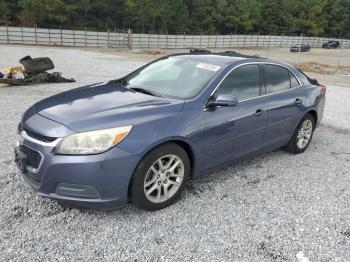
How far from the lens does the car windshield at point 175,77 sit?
395 cm

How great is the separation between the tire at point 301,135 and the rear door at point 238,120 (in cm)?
104

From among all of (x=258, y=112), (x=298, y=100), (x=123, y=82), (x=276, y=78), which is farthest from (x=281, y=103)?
(x=123, y=82)

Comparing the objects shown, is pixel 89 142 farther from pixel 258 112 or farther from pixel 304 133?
pixel 304 133

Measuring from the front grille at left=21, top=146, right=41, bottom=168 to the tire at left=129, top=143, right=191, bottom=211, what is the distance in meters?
0.85

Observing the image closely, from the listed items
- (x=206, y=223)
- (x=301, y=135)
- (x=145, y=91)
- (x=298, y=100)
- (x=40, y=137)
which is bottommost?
(x=206, y=223)

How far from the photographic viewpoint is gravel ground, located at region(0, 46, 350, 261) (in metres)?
2.90

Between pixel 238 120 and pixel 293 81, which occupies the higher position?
pixel 293 81

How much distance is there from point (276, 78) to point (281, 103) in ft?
1.24

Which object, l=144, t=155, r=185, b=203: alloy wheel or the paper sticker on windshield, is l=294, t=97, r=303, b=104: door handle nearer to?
the paper sticker on windshield

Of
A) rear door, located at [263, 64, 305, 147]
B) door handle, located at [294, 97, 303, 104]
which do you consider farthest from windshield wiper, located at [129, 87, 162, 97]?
door handle, located at [294, 97, 303, 104]

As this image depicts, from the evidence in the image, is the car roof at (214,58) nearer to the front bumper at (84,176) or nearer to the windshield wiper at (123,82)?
the windshield wiper at (123,82)

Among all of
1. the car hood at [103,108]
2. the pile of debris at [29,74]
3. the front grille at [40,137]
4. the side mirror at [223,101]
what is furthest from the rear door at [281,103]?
the pile of debris at [29,74]

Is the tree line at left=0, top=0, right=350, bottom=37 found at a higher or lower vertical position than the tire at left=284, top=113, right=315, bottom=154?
higher

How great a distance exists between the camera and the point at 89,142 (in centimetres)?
304
